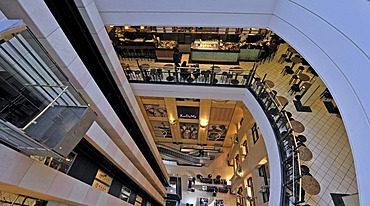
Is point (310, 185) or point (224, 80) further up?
point (224, 80)

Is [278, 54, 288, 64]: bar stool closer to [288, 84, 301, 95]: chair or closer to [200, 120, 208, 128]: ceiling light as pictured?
[288, 84, 301, 95]: chair

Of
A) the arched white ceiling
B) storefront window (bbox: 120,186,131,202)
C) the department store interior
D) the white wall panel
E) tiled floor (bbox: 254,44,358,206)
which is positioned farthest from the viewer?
storefront window (bbox: 120,186,131,202)

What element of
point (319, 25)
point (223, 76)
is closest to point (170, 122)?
point (223, 76)

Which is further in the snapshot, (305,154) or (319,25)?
(305,154)

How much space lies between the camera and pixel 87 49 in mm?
5062

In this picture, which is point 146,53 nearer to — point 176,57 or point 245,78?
point 176,57

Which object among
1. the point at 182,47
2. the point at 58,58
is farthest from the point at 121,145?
the point at 182,47

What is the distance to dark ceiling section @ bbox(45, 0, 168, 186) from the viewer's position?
13.8ft

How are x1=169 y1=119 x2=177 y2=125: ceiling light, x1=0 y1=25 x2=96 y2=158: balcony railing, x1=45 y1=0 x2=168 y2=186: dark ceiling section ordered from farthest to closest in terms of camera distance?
1. x1=169 y1=119 x2=177 y2=125: ceiling light
2. x1=45 y1=0 x2=168 y2=186: dark ceiling section
3. x1=0 y1=25 x2=96 y2=158: balcony railing

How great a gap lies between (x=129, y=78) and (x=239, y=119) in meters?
7.68

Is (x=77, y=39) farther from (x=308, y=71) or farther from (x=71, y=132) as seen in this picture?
(x=308, y=71)

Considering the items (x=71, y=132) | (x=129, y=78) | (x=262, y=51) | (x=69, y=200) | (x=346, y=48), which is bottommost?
(x=69, y=200)

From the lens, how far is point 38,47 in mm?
2672

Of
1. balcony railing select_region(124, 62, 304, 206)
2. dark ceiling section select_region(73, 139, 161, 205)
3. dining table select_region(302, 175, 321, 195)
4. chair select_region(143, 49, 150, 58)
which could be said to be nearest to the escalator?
dark ceiling section select_region(73, 139, 161, 205)
